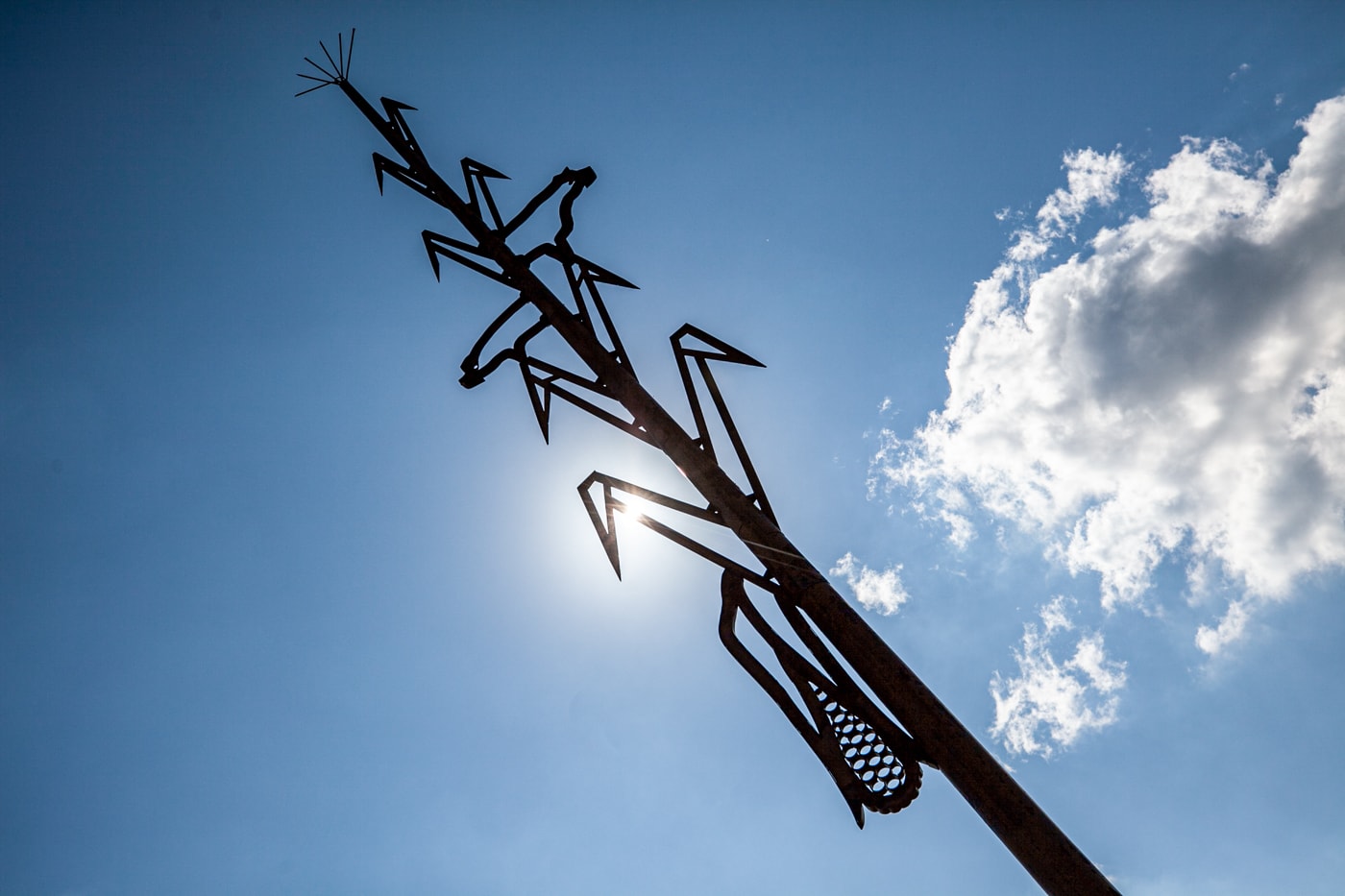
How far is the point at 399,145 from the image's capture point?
683 cm

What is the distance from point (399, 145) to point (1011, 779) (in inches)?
283

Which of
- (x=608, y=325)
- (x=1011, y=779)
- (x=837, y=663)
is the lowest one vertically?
(x=1011, y=779)

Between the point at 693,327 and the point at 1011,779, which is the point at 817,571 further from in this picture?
the point at 693,327

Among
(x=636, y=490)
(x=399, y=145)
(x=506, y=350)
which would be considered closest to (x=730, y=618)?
(x=636, y=490)

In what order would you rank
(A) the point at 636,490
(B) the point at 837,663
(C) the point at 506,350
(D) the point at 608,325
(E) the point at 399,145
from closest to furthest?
(B) the point at 837,663 → (A) the point at 636,490 → (D) the point at 608,325 → (C) the point at 506,350 → (E) the point at 399,145

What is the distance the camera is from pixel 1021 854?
2.91 metres

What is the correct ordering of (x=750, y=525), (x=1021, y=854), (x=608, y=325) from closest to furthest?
(x=1021, y=854) < (x=750, y=525) < (x=608, y=325)

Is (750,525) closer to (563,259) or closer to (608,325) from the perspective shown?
(608,325)

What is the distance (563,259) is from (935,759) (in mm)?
4186

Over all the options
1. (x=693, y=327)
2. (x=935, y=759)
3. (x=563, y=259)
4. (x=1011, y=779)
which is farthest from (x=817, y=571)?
(x=563, y=259)

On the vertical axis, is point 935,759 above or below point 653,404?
below

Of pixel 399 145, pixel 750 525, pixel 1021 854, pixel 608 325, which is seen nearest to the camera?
pixel 1021 854

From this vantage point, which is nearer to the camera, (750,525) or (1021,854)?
(1021,854)

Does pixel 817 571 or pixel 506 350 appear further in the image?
pixel 506 350
